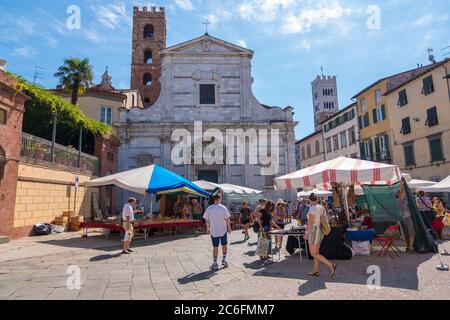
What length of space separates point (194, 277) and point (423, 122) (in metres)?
25.3

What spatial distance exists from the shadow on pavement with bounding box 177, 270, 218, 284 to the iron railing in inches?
356

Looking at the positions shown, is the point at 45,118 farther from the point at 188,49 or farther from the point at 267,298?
the point at 267,298

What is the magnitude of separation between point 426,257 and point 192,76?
21.4 m

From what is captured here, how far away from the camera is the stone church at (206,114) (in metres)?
24.1

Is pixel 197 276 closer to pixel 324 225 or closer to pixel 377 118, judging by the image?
pixel 324 225

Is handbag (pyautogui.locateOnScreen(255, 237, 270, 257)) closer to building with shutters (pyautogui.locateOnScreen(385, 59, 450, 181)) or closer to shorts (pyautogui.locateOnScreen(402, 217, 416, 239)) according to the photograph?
shorts (pyautogui.locateOnScreen(402, 217, 416, 239))

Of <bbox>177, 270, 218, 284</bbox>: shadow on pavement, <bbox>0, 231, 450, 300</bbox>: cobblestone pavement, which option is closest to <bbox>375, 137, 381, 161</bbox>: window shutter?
<bbox>0, 231, 450, 300</bbox>: cobblestone pavement

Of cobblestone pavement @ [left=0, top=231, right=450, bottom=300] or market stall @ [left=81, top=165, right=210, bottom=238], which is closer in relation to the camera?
cobblestone pavement @ [left=0, top=231, right=450, bottom=300]

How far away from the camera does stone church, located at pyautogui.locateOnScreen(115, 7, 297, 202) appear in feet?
79.0

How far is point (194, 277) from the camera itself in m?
6.07

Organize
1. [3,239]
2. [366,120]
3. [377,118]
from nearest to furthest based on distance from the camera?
[3,239] < [377,118] < [366,120]

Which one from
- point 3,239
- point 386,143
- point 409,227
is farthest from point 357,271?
point 386,143

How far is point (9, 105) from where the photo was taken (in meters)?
10.7

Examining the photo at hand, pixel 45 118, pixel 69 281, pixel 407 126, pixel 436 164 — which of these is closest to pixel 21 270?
pixel 69 281
